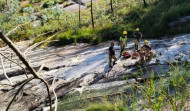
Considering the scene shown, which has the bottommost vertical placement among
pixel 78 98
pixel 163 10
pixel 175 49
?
pixel 78 98

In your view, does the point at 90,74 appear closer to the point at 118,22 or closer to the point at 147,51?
the point at 147,51

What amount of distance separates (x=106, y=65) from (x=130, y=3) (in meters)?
10.8

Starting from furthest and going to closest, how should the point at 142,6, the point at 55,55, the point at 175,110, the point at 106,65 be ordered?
the point at 142,6 → the point at 55,55 → the point at 106,65 → the point at 175,110

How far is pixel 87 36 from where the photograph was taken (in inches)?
596

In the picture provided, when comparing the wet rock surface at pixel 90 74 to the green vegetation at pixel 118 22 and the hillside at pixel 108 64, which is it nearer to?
the hillside at pixel 108 64

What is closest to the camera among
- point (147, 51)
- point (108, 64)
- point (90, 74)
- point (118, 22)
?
point (147, 51)

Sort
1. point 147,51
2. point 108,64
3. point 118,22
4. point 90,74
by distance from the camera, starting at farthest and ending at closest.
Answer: point 118,22 → point 108,64 → point 90,74 → point 147,51

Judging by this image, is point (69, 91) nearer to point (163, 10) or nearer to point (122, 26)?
point (122, 26)

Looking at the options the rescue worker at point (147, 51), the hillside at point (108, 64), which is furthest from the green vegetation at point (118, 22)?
the rescue worker at point (147, 51)

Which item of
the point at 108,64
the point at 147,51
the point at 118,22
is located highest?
the point at 118,22

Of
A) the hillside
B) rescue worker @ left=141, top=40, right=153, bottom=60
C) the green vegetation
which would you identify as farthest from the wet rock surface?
the green vegetation

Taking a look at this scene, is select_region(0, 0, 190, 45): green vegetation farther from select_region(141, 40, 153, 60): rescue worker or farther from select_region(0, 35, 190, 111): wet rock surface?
Result: select_region(141, 40, 153, 60): rescue worker

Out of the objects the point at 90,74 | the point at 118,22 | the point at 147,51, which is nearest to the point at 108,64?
the point at 90,74

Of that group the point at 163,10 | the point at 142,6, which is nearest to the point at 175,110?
the point at 163,10
